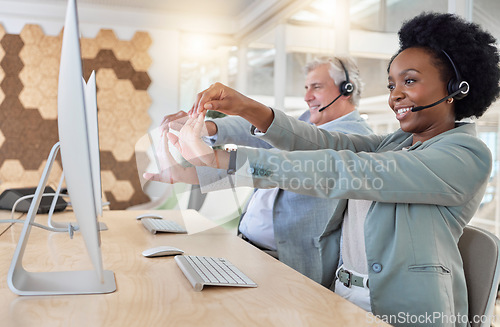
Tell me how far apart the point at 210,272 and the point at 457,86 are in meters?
0.78

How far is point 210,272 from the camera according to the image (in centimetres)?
107

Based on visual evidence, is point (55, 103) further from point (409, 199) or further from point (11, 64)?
point (409, 199)

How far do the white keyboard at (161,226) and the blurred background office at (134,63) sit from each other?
103 inches

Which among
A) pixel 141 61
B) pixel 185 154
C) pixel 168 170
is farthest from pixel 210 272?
pixel 141 61

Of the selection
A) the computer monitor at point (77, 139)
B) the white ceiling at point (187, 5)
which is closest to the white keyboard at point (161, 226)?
the computer monitor at point (77, 139)

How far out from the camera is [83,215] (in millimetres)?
691

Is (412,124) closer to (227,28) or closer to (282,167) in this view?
(282,167)

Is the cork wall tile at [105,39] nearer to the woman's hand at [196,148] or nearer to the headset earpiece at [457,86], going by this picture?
the woman's hand at [196,148]

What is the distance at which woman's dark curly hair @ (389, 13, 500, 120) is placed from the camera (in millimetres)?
1159

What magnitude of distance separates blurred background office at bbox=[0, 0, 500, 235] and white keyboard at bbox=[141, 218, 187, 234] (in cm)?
260

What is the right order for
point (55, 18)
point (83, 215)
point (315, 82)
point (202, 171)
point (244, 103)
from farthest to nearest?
point (55, 18), point (315, 82), point (244, 103), point (202, 171), point (83, 215)

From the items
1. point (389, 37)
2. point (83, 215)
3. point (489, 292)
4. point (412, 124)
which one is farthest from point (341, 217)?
point (389, 37)

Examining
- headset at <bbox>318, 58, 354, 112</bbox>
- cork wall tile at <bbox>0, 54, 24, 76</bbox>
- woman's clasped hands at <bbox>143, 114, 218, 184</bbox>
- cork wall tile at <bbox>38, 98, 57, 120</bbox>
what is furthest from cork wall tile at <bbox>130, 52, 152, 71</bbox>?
woman's clasped hands at <bbox>143, 114, 218, 184</bbox>

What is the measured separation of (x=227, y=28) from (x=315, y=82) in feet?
11.8
